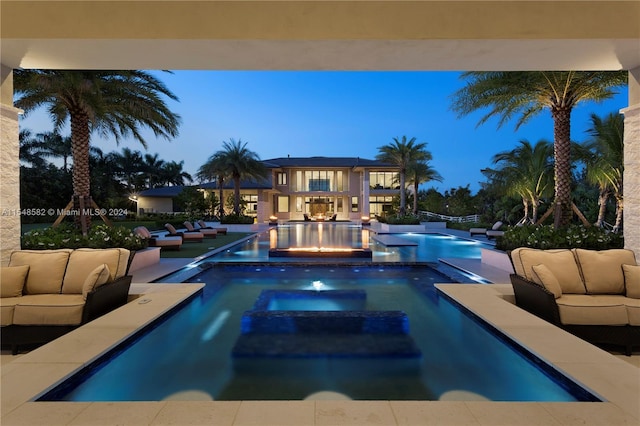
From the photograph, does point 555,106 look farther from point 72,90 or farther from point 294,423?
point 72,90

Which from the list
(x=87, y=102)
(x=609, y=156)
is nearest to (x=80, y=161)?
(x=87, y=102)

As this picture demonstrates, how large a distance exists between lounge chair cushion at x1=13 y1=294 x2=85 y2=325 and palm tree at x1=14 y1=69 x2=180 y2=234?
5.28 m

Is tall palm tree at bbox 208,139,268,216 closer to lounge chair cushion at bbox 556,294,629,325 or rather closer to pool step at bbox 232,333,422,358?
pool step at bbox 232,333,422,358

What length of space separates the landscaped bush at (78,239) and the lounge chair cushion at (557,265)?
8735 millimetres

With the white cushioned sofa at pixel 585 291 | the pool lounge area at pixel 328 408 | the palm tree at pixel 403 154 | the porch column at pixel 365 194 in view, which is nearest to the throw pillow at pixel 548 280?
the white cushioned sofa at pixel 585 291

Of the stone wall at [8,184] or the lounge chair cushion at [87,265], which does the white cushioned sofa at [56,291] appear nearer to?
the lounge chair cushion at [87,265]

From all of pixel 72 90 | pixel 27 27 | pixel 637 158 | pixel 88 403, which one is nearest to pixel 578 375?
pixel 88 403

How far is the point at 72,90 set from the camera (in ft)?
29.4

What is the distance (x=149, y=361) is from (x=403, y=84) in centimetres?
10441

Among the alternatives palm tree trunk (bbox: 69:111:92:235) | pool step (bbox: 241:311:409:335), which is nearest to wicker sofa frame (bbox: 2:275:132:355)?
pool step (bbox: 241:311:409:335)

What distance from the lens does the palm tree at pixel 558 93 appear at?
882 cm

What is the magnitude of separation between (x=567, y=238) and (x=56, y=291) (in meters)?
10.2

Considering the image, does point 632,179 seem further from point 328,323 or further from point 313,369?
point 313,369

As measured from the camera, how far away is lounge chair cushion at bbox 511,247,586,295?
188 inches
